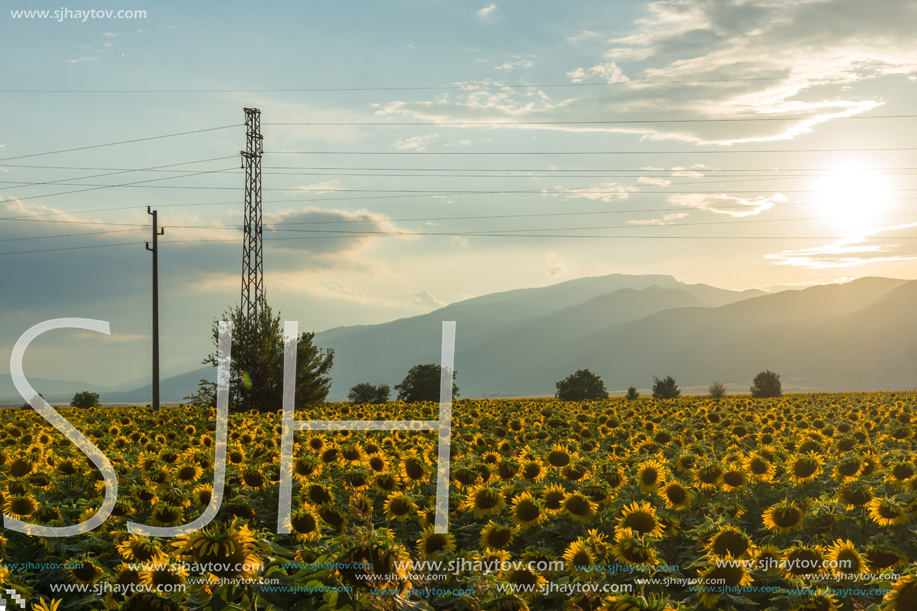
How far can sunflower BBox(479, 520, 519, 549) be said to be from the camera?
7.89 m

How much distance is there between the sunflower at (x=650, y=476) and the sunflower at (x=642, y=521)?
1513 millimetres

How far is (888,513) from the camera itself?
8500mm

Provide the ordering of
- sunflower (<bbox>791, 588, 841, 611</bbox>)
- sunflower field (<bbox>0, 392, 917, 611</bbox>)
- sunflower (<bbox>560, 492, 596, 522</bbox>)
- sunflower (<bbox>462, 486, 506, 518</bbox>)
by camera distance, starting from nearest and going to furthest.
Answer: sunflower field (<bbox>0, 392, 917, 611</bbox>) → sunflower (<bbox>791, 588, 841, 611</bbox>) → sunflower (<bbox>560, 492, 596, 522</bbox>) → sunflower (<bbox>462, 486, 506, 518</bbox>)

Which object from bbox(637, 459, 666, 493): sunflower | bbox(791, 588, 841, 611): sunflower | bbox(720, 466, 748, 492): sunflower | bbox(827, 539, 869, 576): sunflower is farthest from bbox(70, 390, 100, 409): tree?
bbox(791, 588, 841, 611): sunflower

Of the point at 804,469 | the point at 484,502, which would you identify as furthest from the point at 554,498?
the point at 804,469

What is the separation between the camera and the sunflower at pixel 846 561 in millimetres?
6412

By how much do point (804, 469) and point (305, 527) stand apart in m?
7.62

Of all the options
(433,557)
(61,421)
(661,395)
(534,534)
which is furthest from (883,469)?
(661,395)

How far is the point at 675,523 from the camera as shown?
8219mm

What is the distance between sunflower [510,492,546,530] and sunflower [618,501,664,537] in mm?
1040

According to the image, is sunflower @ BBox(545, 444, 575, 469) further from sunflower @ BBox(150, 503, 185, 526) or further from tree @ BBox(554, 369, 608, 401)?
tree @ BBox(554, 369, 608, 401)

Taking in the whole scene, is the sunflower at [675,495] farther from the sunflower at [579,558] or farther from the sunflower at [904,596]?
the sunflower at [904,596]

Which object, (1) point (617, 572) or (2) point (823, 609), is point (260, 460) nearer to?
(1) point (617, 572)

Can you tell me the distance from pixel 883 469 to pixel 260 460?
30.5ft
